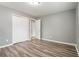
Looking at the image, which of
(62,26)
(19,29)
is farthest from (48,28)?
(19,29)

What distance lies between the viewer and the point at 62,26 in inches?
89.4

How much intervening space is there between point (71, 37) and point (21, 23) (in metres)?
2.26

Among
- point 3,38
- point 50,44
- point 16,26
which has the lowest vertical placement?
point 50,44

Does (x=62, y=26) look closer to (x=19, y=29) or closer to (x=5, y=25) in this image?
(x=19, y=29)

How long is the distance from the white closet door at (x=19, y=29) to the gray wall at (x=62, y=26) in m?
1.25

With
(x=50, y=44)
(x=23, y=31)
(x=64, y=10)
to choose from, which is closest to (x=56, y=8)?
(x=64, y=10)

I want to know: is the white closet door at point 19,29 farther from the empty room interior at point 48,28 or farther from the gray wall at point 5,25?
the gray wall at point 5,25

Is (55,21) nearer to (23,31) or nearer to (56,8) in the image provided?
(56,8)

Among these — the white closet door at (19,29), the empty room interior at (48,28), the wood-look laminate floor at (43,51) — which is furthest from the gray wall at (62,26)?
the white closet door at (19,29)

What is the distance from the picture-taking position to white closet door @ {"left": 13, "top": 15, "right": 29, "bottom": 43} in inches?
115

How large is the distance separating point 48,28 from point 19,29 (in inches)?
57.7

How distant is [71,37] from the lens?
6.94ft

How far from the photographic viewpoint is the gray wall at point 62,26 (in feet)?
6.72

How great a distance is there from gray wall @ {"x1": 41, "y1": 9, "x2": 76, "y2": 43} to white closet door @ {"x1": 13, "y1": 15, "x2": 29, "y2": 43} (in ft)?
4.11
